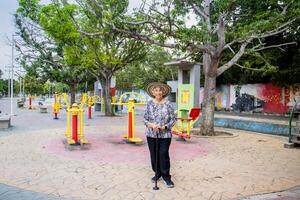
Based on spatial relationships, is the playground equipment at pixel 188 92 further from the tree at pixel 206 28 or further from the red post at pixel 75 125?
the red post at pixel 75 125

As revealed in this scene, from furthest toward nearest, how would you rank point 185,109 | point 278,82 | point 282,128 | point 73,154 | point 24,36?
point 24,36, point 278,82, point 185,109, point 282,128, point 73,154

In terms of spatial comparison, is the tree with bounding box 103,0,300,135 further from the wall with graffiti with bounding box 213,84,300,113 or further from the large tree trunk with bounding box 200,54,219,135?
the wall with graffiti with bounding box 213,84,300,113

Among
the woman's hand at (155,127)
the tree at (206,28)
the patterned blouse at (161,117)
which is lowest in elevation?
the woman's hand at (155,127)

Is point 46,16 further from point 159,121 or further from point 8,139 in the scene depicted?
point 159,121

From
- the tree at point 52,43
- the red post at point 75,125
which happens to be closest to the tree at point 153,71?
the tree at point 52,43

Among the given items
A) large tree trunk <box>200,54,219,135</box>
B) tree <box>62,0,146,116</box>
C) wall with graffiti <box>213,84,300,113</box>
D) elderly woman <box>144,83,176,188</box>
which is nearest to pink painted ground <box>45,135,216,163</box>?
large tree trunk <box>200,54,219,135</box>

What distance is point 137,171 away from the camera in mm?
6562

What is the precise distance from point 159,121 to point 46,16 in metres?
15.9

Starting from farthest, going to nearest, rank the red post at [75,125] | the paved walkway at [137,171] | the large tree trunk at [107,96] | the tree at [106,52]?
the large tree trunk at [107,96], the tree at [106,52], the red post at [75,125], the paved walkway at [137,171]

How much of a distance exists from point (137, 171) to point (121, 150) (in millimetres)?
2327

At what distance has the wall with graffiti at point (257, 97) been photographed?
77.0ft

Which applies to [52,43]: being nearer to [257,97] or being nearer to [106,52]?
[106,52]

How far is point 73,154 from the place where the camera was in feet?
27.0

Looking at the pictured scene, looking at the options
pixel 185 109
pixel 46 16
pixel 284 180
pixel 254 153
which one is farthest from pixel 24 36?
pixel 284 180
